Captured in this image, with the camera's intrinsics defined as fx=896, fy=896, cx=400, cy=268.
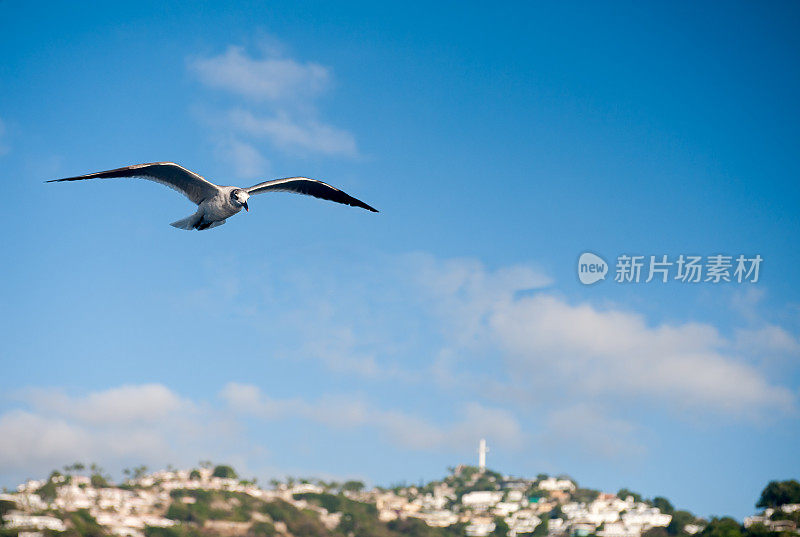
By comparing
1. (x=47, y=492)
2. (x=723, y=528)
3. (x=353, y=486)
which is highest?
(x=353, y=486)

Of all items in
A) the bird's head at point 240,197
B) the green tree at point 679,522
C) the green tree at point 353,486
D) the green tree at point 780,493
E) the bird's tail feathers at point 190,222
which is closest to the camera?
the bird's head at point 240,197

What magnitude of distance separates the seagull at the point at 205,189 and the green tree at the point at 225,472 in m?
141

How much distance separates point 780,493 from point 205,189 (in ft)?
415

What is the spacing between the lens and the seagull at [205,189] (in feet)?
59.1

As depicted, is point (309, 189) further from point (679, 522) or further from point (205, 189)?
point (679, 522)

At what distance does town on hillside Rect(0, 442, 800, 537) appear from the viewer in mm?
120312

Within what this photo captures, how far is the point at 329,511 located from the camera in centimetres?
14675

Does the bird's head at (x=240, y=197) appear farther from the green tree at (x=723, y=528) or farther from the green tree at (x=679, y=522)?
the green tree at (x=679, y=522)

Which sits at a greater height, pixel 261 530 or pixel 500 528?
pixel 500 528

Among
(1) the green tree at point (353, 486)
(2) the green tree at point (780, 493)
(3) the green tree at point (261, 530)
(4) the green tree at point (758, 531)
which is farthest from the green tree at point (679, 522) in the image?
(3) the green tree at point (261, 530)

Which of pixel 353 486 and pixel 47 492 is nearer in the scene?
pixel 47 492

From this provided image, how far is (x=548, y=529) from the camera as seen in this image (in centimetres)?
14412

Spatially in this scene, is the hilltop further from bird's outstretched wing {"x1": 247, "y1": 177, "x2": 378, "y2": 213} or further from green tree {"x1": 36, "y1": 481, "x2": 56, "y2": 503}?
bird's outstretched wing {"x1": 247, "y1": 177, "x2": 378, "y2": 213}

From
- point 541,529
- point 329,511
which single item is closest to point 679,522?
point 541,529
